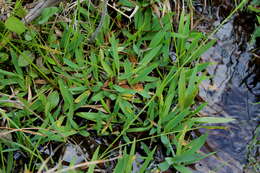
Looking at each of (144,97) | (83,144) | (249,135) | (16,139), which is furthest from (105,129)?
(249,135)

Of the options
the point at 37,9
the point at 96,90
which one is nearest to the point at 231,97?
the point at 96,90

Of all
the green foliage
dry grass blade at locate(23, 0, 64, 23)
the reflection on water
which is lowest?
the reflection on water

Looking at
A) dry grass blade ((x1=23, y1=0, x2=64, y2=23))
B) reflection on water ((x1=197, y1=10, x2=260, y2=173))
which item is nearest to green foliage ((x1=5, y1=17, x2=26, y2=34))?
dry grass blade ((x1=23, y1=0, x2=64, y2=23))

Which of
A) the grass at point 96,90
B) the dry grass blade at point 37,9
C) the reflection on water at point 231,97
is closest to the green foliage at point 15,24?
the grass at point 96,90

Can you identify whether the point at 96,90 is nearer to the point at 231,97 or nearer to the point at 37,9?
the point at 37,9

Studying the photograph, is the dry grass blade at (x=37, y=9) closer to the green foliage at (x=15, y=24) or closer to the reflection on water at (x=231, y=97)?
the green foliage at (x=15, y=24)

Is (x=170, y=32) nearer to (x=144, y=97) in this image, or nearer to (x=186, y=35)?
(x=186, y=35)

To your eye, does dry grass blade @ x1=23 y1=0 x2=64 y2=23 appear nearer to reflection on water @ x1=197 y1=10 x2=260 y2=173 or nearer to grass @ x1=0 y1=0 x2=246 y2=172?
grass @ x1=0 y1=0 x2=246 y2=172

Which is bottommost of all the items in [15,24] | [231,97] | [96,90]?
[231,97]

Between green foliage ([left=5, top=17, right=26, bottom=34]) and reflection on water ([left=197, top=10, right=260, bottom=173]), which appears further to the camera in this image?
reflection on water ([left=197, top=10, right=260, bottom=173])
